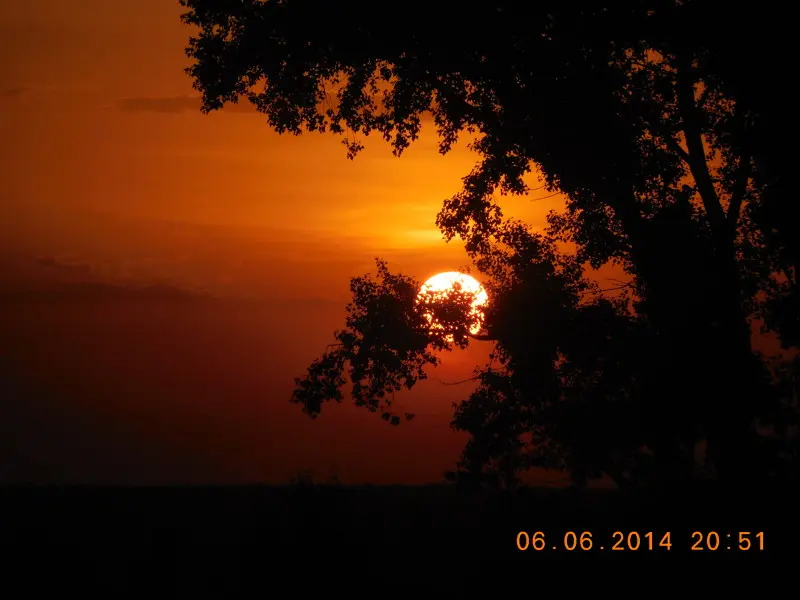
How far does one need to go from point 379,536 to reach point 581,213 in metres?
7.84

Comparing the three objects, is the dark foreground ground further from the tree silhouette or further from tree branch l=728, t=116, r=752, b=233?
tree branch l=728, t=116, r=752, b=233

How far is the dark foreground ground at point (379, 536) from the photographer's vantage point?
12898mm

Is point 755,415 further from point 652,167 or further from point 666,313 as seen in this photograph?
point 652,167

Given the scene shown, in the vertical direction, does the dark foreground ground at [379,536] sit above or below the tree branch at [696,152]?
below

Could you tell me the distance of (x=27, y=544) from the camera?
628 inches

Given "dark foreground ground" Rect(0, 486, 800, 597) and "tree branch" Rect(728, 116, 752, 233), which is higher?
"tree branch" Rect(728, 116, 752, 233)

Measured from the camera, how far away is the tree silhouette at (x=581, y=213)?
12922 mm

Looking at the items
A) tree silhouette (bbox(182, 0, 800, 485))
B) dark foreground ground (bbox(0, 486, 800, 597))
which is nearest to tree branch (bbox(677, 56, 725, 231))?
tree silhouette (bbox(182, 0, 800, 485))

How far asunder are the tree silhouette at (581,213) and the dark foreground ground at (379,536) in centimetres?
80

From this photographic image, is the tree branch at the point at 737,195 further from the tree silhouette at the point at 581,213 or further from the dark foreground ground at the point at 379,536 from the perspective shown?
the dark foreground ground at the point at 379,536

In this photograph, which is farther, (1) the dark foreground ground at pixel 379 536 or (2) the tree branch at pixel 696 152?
(2) the tree branch at pixel 696 152

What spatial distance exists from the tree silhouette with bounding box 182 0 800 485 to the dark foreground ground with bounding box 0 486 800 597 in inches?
31.7

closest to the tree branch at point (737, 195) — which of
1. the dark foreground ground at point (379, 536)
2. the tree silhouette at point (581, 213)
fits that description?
the tree silhouette at point (581, 213)

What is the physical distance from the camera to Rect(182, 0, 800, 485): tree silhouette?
12922mm
